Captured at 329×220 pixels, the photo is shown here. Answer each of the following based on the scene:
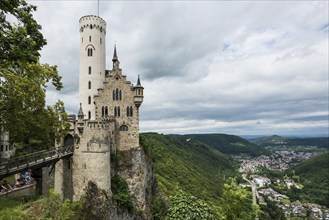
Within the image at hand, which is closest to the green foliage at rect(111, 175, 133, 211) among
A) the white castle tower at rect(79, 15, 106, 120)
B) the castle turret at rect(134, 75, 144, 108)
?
the white castle tower at rect(79, 15, 106, 120)

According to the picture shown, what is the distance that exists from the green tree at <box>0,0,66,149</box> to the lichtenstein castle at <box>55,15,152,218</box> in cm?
852

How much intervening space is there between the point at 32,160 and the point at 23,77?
1161 centimetres

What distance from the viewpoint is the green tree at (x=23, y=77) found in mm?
13695

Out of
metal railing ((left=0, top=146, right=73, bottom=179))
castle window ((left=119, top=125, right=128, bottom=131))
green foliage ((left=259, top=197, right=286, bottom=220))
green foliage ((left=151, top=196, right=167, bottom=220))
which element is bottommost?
green foliage ((left=259, top=197, right=286, bottom=220))

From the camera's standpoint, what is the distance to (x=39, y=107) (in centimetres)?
2005

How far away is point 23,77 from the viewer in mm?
18969

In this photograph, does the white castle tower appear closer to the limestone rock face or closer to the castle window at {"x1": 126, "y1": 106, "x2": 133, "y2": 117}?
the castle window at {"x1": 126, "y1": 106, "x2": 133, "y2": 117}

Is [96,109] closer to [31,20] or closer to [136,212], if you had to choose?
[136,212]

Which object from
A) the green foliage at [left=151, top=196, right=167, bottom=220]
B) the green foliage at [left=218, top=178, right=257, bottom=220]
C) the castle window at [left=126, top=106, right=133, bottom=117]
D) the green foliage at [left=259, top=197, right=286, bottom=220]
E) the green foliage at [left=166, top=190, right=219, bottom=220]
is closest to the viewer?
the green foliage at [left=166, top=190, right=219, bottom=220]

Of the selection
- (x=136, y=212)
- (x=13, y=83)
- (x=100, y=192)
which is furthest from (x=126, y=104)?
(x=13, y=83)

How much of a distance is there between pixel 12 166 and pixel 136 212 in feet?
65.3

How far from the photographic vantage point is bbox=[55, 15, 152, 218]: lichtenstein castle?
32.2m

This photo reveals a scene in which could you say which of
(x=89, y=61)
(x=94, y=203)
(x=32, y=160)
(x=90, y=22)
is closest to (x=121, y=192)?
(x=94, y=203)

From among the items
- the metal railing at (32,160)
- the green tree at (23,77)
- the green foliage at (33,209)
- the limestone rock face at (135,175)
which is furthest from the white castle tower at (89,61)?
the green foliage at (33,209)
